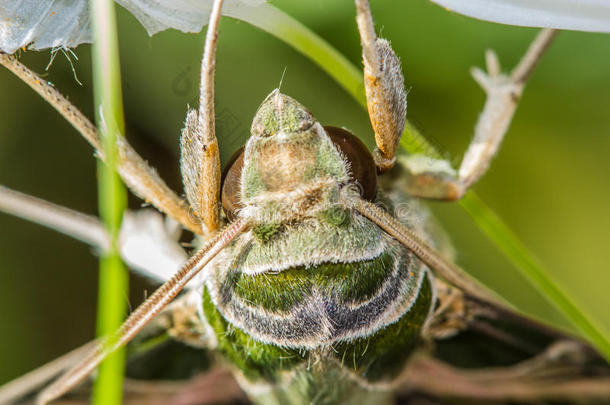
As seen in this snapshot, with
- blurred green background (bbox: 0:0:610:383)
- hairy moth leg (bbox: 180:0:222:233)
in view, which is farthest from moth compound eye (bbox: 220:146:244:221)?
blurred green background (bbox: 0:0:610:383)

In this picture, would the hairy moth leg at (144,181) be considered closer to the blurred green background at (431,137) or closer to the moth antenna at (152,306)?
the moth antenna at (152,306)

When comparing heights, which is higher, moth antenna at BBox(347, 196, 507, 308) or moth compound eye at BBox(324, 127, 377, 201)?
moth compound eye at BBox(324, 127, 377, 201)

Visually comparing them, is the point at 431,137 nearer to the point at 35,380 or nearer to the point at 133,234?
the point at 133,234

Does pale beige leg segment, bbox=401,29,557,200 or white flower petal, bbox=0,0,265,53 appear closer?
white flower petal, bbox=0,0,265,53

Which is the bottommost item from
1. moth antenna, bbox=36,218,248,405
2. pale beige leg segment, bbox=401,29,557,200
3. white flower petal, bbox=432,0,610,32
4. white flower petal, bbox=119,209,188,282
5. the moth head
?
moth antenna, bbox=36,218,248,405

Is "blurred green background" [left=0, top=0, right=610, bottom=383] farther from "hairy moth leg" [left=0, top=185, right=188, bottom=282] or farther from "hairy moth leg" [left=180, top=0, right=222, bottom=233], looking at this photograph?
"hairy moth leg" [left=180, top=0, right=222, bottom=233]

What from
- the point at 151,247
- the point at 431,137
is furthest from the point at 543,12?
the point at 151,247
